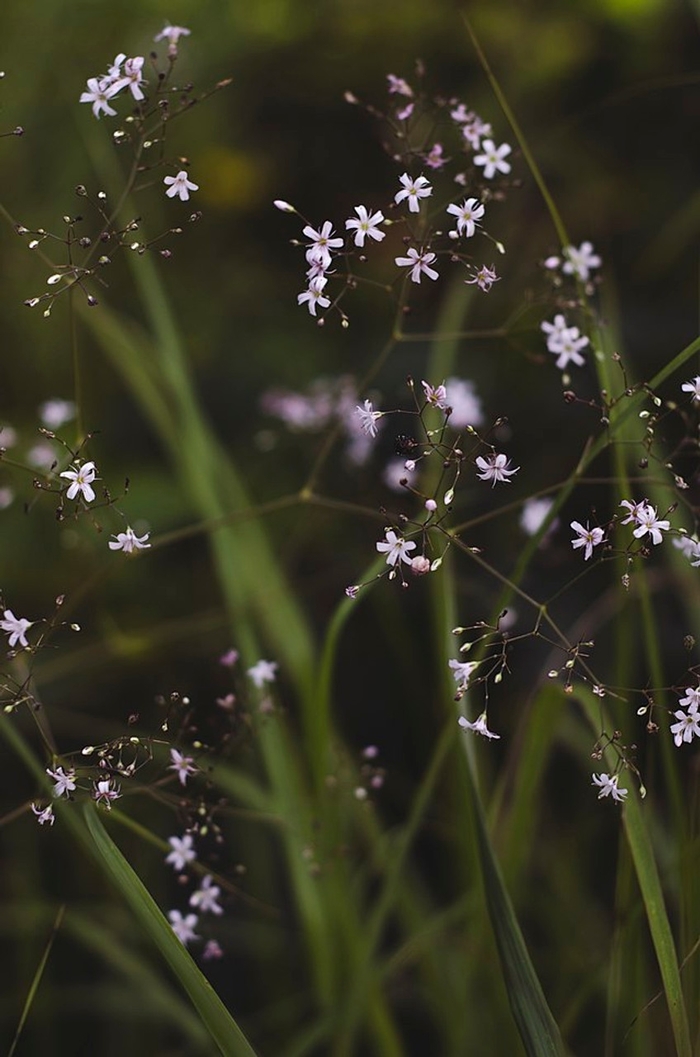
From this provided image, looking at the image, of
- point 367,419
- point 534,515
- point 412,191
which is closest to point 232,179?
point 534,515

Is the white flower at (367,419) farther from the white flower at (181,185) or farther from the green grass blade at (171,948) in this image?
the green grass blade at (171,948)

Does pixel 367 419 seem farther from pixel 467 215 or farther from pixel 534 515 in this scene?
pixel 534 515

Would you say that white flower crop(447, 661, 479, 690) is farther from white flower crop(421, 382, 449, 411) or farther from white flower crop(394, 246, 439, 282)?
white flower crop(394, 246, 439, 282)

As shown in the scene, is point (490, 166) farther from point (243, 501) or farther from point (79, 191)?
point (243, 501)

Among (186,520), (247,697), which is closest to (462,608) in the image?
(186,520)

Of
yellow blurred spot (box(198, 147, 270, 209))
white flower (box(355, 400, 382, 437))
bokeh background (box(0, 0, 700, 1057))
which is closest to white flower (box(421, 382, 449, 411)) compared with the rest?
white flower (box(355, 400, 382, 437))

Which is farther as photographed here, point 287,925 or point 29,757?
point 287,925
